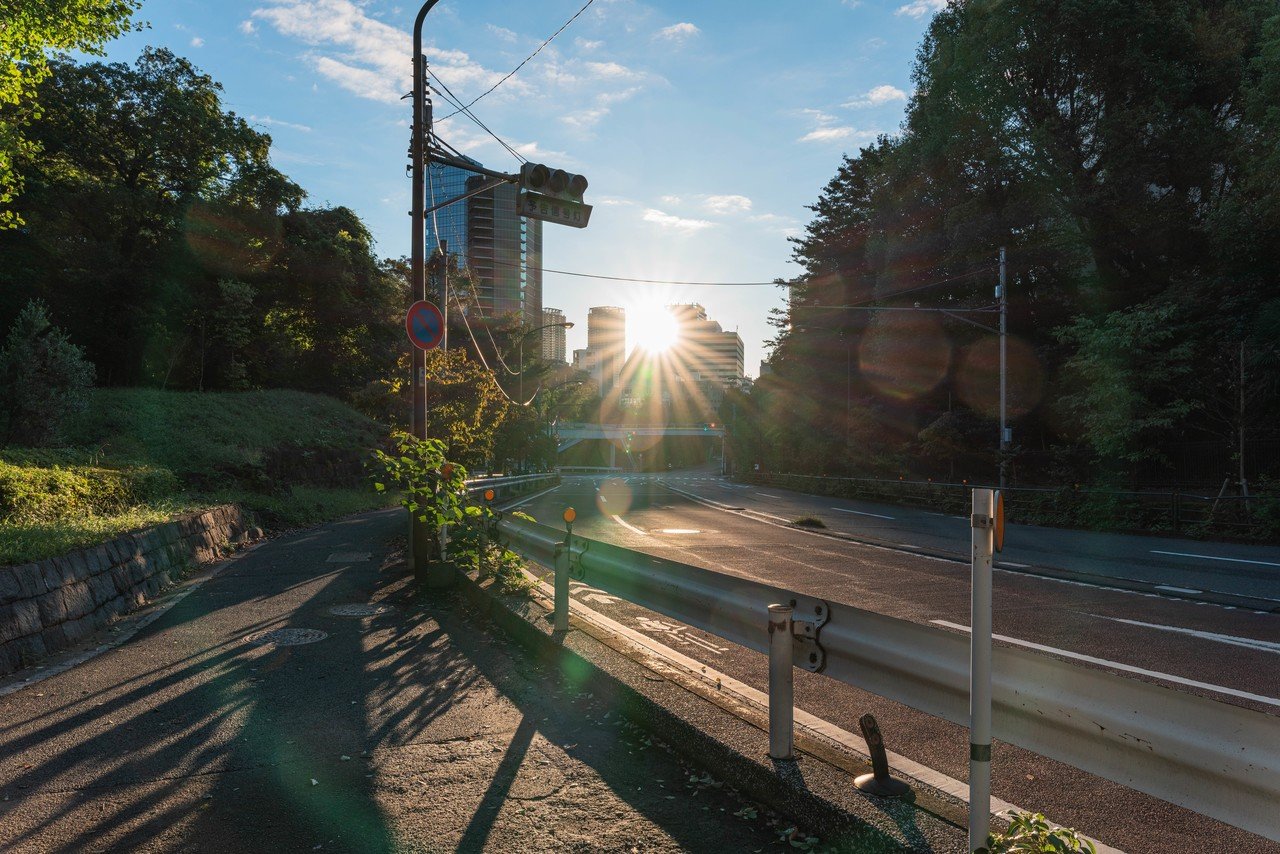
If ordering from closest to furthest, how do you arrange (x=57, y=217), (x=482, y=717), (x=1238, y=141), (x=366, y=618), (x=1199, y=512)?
(x=482, y=717)
(x=366, y=618)
(x=1199, y=512)
(x=1238, y=141)
(x=57, y=217)

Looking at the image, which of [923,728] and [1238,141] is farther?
[1238,141]

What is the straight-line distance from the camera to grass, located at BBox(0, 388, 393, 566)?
954cm

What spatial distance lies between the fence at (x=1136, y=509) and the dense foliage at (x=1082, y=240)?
3362mm

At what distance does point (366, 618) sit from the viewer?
836 cm

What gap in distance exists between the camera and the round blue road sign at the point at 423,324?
1066cm

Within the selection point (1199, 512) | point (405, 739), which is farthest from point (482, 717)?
point (1199, 512)

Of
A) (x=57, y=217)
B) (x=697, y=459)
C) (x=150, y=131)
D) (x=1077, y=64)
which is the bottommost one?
(x=697, y=459)

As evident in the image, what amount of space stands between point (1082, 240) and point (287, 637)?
33957 millimetres

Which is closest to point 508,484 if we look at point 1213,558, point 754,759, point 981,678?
point 1213,558

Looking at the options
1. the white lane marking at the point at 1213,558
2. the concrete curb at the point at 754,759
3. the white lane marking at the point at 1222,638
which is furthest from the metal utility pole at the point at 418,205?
the white lane marking at the point at 1213,558

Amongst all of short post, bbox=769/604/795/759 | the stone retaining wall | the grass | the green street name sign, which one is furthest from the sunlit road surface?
the grass

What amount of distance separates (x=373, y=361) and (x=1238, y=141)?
40853mm

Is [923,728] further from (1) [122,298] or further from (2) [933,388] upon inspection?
(2) [933,388]

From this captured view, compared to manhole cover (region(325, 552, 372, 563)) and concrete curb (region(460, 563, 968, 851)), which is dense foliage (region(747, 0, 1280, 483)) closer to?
manhole cover (region(325, 552, 372, 563))
